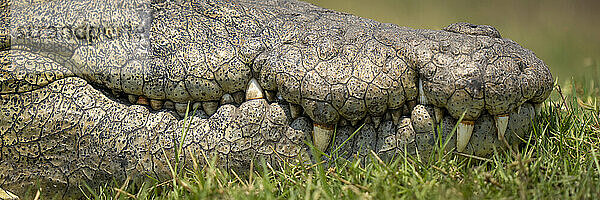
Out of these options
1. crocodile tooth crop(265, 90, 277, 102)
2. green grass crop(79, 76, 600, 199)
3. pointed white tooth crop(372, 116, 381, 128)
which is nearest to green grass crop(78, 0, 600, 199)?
green grass crop(79, 76, 600, 199)

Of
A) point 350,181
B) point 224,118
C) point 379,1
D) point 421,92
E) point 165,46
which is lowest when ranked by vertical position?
point 350,181

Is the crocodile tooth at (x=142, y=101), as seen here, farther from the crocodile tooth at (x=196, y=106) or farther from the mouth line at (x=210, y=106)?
the crocodile tooth at (x=196, y=106)

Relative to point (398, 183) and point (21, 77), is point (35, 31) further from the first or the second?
point (398, 183)

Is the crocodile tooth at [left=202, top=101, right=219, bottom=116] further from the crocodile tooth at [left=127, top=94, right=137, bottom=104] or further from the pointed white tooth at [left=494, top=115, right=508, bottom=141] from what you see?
the pointed white tooth at [left=494, top=115, right=508, bottom=141]

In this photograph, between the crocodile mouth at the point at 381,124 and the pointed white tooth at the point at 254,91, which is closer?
the crocodile mouth at the point at 381,124

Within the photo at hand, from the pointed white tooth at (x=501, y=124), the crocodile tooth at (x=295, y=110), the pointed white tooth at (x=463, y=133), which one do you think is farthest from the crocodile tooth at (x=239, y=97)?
the pointed white tooth at (x=501, y=124)

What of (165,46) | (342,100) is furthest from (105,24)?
(342,100)
